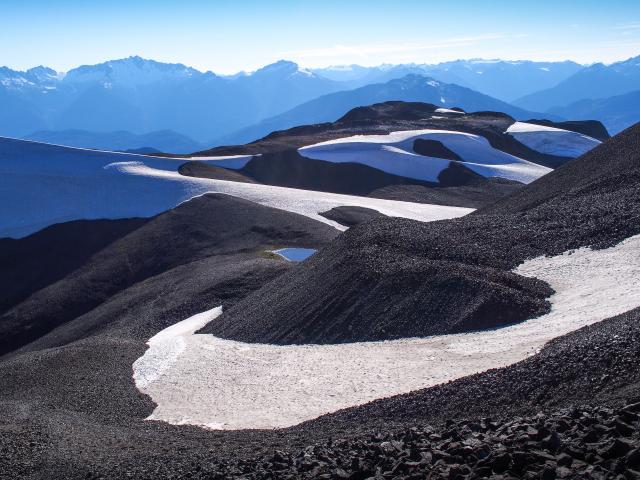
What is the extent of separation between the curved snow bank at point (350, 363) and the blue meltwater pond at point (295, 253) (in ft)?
61.7

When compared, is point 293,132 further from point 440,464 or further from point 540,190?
point 440,464

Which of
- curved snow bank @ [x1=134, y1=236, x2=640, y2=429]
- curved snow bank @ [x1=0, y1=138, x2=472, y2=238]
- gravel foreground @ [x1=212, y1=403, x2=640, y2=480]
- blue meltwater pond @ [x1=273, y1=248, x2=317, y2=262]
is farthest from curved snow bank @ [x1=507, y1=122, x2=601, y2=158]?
gravel foreground @ [x1=212, y1=403, x2=640, y2=480]

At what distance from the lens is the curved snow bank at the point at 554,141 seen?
383ft

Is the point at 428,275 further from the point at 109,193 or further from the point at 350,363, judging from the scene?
the point at 109,193

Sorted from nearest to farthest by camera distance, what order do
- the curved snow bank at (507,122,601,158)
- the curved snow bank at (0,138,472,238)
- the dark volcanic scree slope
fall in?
the dark volcanic scree slope → the curved snow bank at (0,138,472,238) → the curved snow bank at (507,122,601,158)

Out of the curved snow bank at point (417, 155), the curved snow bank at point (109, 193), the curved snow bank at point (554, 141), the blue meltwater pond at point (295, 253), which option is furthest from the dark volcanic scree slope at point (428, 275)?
the curved snow bank at point (554, 141)

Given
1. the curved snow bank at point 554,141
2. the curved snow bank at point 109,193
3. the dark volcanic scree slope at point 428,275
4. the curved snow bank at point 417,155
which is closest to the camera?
the dark volcanic scree slope at point 428,275

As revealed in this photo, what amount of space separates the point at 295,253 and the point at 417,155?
4498 cm

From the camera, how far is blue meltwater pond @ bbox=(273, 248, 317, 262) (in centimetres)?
5177

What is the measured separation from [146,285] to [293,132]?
7656cm

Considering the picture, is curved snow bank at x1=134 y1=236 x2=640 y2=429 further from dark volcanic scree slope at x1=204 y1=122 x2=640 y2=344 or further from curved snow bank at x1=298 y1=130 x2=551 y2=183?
curved snow bank at x1=298 y1=130 x2=551 y2=183

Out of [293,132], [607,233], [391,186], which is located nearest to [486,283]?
[607,233]

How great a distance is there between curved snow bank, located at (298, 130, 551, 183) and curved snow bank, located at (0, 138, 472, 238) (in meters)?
16.9

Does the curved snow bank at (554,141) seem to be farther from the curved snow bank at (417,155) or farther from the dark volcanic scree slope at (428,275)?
the dark volcanic scree slope at (428,275)
